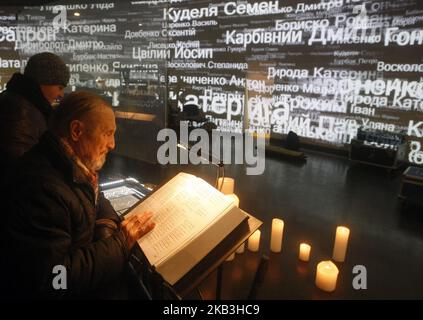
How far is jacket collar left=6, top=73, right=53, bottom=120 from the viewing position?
1803 millimetres

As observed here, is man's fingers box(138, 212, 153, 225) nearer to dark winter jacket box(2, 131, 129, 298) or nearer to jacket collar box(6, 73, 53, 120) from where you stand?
dark winter jacket box(2, 131, 129, 298)

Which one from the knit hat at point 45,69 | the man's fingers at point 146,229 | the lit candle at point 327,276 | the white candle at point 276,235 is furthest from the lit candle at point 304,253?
the knit hat at point 45,69

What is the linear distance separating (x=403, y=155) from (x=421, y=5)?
93.5 inches

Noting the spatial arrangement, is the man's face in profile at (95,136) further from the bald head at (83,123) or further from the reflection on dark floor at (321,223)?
the reflection on dark floor at (321,223)

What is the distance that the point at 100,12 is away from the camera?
16.3 ft

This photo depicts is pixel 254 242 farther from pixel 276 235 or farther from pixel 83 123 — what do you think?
pixel 83 123

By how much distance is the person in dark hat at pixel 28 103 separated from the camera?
1692 millimetres

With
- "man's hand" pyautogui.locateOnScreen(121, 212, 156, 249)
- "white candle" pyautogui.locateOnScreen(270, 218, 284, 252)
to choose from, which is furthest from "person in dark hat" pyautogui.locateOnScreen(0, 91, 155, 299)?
"white candle" pyautogui.locateOnScreen(270, 218, 284, 252)

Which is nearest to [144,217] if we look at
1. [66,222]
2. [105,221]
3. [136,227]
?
[136,227]

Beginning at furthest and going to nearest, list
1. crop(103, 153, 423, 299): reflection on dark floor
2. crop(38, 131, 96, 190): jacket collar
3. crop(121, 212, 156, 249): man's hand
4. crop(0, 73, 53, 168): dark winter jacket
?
1. crop(103, 153, 423, 299): reflection on dark floor
2. crop(0, 73, 53, 168): dark winter jacket
3. crop(121, 212, 156, 249): man's hand
4. crop(38, 131, 96, 190): jacket collar

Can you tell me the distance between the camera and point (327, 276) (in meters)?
1.70

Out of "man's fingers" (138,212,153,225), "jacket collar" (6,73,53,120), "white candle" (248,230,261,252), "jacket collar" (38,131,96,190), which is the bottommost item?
"white candle" (248,230,261,252)

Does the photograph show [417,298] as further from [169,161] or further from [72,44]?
[72,44]

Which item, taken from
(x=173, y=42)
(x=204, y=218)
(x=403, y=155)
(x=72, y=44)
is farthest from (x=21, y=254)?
(x=173, y=42)
